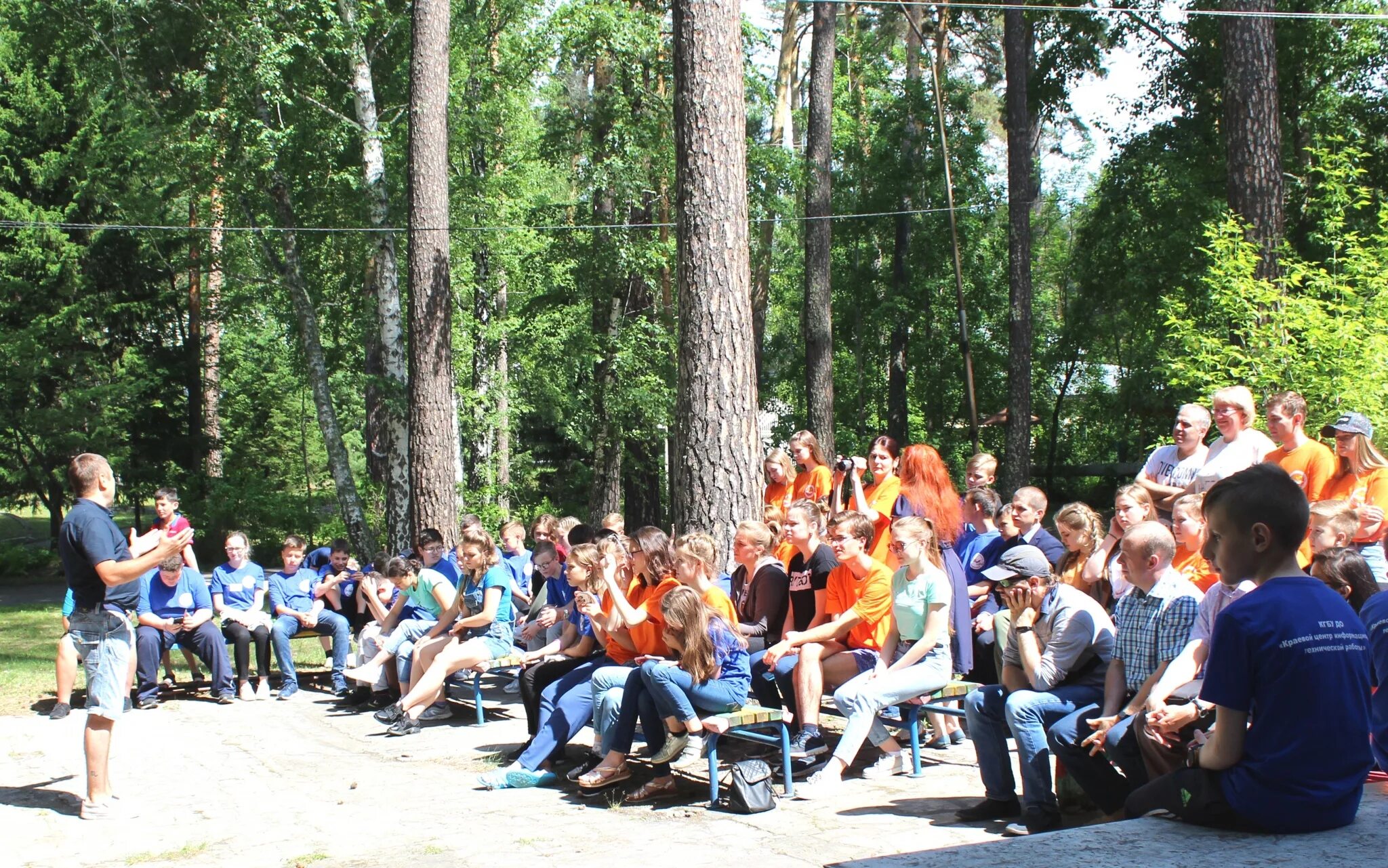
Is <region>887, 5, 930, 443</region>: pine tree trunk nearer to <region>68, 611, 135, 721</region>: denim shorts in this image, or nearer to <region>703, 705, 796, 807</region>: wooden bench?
<region>703, 705, 796, 807</region>: wooden bench

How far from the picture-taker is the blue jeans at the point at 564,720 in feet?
21.8

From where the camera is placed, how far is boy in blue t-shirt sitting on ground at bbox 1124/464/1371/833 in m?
3.08

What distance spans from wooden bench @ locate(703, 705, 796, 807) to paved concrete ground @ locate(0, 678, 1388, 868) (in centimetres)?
16

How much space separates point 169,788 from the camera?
268 inches

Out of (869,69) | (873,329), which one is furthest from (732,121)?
(869,69)

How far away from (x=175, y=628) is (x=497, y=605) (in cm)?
317

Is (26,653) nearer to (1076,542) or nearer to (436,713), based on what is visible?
(436,713)

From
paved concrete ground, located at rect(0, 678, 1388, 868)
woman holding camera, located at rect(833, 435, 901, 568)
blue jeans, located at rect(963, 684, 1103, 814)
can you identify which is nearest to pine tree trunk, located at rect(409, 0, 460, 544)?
paved concrete ground, located at rect(0, 678, 1388, 868)

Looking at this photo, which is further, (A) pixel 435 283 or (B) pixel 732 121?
(A) pixel 435 283

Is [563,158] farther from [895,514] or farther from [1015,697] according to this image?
[1015,697]

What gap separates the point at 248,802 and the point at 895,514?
14.2ft

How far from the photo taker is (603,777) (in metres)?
6.14

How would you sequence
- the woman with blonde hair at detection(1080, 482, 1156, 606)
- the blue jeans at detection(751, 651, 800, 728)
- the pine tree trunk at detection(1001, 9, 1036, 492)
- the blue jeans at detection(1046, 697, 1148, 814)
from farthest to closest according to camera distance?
the pine tree trunk at detection(1001, 9, 1036, 492) → the blue jeans at detection(751, 651, 800, 728) → the woman with blonde hair at detection(1080, 482, 1156, 606) → the blue jeans at detection(1046, 697, 1148, 814)

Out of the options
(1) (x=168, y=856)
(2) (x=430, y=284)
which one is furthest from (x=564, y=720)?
(2) (x=430, y=284)
